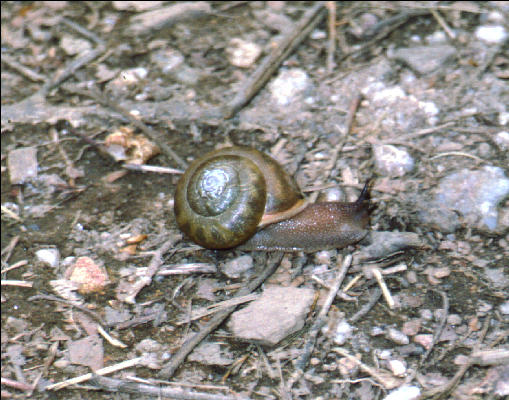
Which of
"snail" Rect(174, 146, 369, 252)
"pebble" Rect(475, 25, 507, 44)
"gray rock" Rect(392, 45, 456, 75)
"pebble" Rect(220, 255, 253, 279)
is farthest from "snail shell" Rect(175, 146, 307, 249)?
"pebble" Rect(475, 25, 507, 44)

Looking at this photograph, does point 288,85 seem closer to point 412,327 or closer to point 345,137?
point 345,137

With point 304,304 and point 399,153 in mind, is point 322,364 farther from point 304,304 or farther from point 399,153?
point 399,153

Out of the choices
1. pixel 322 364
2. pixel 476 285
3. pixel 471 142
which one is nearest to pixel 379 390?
pixel 322 364

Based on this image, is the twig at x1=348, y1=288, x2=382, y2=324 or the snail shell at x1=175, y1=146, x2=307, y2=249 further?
the snail shell at x1=175, y1=146, x2=307, y2=249

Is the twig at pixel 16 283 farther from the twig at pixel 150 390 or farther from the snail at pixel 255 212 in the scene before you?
the snail at pixel 255 212

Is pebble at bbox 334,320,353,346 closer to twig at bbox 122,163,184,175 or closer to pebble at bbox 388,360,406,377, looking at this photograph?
pebble at bbox 388,360,406,377

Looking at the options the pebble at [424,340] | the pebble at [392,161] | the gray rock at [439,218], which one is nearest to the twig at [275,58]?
the pebble at [392,161]
